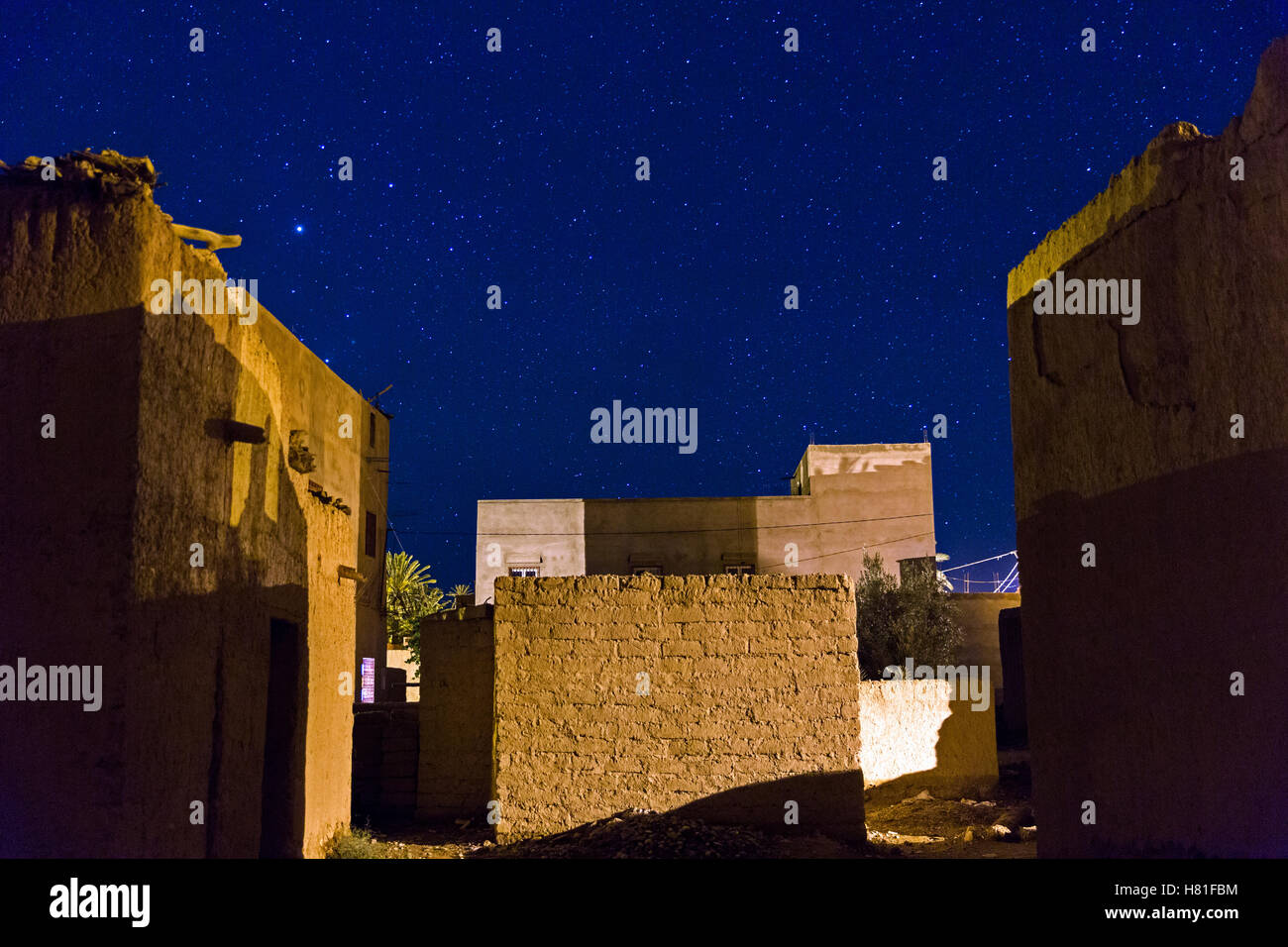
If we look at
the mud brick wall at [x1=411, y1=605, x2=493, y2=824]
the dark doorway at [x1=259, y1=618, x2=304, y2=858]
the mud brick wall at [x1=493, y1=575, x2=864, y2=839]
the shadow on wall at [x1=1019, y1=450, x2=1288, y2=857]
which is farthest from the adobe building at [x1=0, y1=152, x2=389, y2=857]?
the mud brick wall at [x1=411, y1=605, x2=493, y2=824]

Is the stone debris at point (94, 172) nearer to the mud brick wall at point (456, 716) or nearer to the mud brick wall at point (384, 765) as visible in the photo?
the mud brick wall at point (456, 716)

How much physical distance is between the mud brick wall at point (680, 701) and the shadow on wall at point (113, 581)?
4.72m

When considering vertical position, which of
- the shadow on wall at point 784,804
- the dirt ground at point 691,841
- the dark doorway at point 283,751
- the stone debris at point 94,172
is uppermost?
the stone debris at point 94,172

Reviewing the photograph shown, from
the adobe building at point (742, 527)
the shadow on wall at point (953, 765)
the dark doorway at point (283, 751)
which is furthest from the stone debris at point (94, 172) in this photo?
the adobe building at point (742, 527)

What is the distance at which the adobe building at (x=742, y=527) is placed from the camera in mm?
28781

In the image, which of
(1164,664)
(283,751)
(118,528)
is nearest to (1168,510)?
(1164,664)

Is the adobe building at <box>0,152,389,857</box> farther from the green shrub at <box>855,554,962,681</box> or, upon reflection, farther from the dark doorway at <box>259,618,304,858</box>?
the green shrub at <box>855,554,962,681</box>

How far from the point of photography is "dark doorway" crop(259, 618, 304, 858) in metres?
7.48

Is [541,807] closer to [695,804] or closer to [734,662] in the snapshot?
[695,804]

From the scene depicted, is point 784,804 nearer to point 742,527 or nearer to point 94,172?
point 94,172

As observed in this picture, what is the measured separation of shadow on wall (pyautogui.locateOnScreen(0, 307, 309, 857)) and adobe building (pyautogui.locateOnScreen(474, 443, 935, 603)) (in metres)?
23.1
